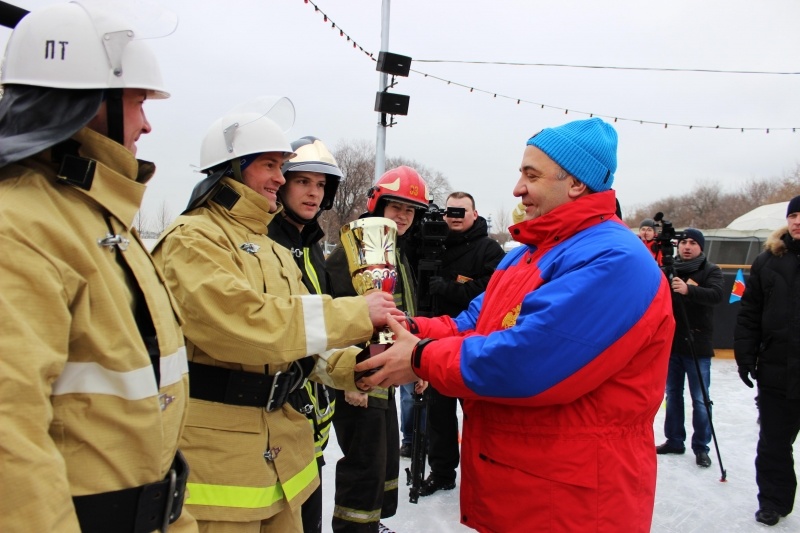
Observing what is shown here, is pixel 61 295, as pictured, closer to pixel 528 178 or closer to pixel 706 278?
pixel 528 178

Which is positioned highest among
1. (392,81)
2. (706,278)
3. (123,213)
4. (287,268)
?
(392,81)

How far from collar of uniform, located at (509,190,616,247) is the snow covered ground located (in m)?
2.76

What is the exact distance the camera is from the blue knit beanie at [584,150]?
223 centimetres

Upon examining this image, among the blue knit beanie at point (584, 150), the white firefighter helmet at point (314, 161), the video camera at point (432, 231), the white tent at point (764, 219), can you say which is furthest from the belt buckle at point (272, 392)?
the white tent at point (764, 219)

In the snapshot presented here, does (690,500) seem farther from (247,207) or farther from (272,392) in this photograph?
(247,207)

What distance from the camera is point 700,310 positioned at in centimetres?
592

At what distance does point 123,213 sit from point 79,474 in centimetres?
61

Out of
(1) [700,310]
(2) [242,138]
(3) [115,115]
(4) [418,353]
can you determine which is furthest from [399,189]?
(1) [700,310]

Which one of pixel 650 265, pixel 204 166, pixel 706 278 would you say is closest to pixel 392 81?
pixel 706 278

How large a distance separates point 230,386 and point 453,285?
3.03 m

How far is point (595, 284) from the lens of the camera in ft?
6.31

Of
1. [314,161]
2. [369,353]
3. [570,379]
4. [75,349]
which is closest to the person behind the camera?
[75,349]

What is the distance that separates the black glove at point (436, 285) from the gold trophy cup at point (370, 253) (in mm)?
1957

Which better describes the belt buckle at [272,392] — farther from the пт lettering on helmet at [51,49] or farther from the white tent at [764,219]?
the white tent at [764,219]
